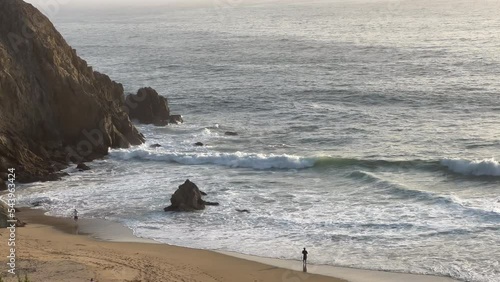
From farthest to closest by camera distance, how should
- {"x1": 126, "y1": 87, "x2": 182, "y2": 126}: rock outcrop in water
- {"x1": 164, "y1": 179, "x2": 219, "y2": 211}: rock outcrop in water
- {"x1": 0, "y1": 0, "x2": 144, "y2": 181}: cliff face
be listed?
{"x1": 126, "y1": 87, "x2": 182, "y2": 126}: rock outcrop in water, {"x1": 0, "y1": 0, "x2": 144, "y2": 181}: cliff face, {"x1": 164, "y1": 179, "x2": 219, "y2": 211}: rock outcrop in water

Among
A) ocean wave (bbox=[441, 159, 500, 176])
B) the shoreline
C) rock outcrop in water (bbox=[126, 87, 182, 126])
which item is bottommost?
the shoreline

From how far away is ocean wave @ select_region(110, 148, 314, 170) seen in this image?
4797 cm

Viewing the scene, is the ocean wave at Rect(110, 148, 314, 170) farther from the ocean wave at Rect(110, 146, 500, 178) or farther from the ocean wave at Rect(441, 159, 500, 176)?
the ocean wave at Rect(441, 159, 500, 176)

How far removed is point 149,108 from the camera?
198 ft

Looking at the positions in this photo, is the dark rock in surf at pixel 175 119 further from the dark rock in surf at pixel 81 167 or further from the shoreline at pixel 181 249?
the shoreline at pixel 181 249

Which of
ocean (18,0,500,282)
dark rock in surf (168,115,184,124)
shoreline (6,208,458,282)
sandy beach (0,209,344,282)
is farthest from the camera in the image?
dark rock in surf (168,115,184,124)

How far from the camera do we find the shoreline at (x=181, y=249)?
94.6 ft

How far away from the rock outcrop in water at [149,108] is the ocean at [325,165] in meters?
1.33

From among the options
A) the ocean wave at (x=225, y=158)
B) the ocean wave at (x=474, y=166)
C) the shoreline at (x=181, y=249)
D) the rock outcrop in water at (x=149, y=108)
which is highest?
the rock outcrop in water at (x=149, y=108)

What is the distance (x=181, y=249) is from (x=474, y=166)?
70.6 feet

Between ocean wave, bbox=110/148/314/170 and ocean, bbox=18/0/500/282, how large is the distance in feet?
0.37

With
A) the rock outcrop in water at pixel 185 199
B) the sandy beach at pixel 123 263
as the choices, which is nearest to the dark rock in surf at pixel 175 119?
the rock outcrop in water at pixel 185 199

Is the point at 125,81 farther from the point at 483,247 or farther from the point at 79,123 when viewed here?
the point at 483,247

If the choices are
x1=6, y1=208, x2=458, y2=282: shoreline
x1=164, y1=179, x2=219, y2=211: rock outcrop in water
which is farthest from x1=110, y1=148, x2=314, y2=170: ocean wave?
x1=6, y1=208, x2=458, y2=282: shoreline
